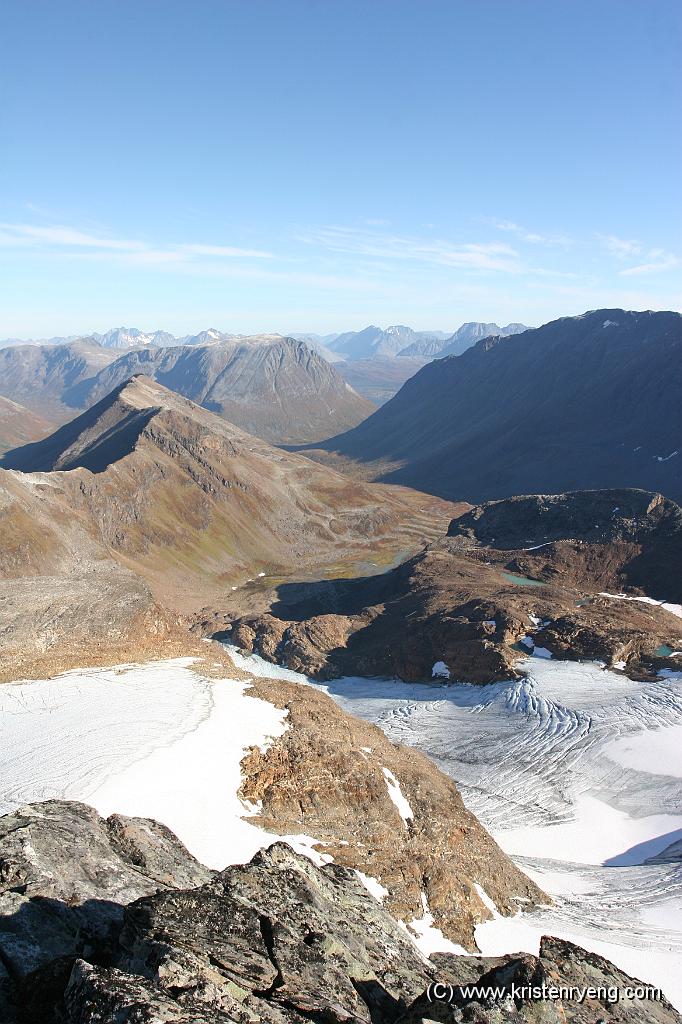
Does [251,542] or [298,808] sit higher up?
[298,808]

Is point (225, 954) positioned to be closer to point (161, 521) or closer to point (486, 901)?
point (486, 901)

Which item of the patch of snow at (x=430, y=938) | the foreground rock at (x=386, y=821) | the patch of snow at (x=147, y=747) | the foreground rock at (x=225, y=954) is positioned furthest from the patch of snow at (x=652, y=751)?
the foreground rock at (x=225, y=954)

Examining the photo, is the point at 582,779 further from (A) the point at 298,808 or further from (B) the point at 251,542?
(B) the point at 251,542

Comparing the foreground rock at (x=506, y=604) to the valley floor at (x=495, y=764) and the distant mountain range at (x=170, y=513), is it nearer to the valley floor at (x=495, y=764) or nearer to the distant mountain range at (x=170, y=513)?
the valley floor at (x=495, y=764)

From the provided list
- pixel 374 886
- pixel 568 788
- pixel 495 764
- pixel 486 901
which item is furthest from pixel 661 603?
pixel 374 886

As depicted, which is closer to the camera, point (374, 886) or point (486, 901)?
point (374, 886)

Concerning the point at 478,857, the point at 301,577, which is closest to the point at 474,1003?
the point at 478,857

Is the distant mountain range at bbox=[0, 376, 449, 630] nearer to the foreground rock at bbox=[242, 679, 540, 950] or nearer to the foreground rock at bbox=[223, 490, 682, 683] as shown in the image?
the foreground rock at bbox=[223, 490, 682, 683]
